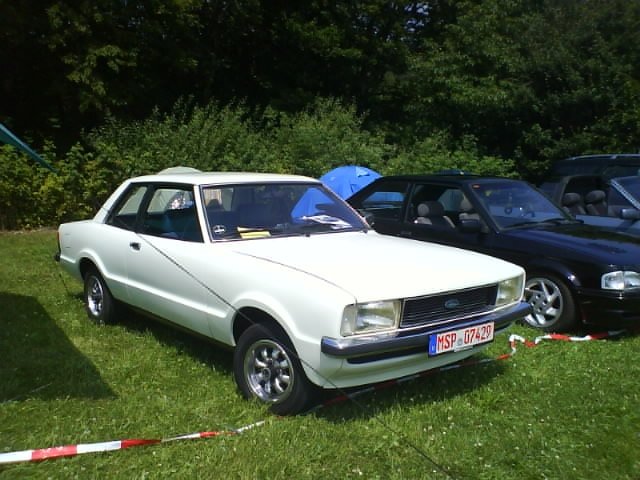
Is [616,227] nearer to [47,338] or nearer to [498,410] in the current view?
[498,410]

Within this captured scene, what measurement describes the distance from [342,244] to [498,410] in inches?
62.9

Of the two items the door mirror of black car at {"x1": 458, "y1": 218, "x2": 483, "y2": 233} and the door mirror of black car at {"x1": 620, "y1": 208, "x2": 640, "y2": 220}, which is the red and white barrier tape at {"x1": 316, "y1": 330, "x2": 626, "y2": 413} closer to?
the door mirror of black car at {"x1": 458, "y1": 218, "x2": 483, "y2": 233}

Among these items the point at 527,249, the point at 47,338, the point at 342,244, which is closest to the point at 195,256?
the point at 342,244

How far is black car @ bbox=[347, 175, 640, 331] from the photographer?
5465 millimetres

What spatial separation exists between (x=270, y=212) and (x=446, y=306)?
5.66 ft

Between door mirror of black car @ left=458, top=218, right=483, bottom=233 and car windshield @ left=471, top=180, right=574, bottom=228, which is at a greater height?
car windshield @ left=471, top=180, right=574, bottom=228

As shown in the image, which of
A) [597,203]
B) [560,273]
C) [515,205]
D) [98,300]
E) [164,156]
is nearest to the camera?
[560,273]

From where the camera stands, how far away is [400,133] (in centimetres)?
2086

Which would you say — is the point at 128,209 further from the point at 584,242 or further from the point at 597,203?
the point at 597,203

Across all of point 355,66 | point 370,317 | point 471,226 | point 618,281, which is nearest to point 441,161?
point 355,66

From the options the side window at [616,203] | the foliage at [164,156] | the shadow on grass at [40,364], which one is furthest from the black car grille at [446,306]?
the foliage at [164,156]

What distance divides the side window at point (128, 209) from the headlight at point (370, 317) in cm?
277

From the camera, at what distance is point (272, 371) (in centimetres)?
401

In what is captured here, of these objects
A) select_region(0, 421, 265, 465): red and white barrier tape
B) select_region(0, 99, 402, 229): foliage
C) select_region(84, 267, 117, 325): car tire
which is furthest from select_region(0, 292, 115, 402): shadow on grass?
select_region(0, 99, 402, 229): foliage
